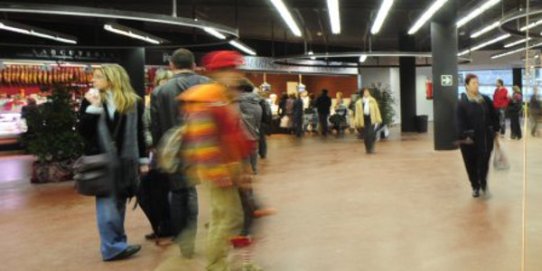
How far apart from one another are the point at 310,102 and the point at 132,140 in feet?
59.2

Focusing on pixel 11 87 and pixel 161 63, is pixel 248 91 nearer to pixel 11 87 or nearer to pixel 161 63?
pixel 11 87

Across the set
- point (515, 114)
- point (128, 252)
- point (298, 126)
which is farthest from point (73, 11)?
point (515, 114)

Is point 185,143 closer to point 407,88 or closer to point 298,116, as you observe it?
point 298,116

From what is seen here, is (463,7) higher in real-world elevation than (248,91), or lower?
higher

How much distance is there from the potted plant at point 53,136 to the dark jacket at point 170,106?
17.5 feet

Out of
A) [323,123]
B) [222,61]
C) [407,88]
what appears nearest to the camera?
[222,61]

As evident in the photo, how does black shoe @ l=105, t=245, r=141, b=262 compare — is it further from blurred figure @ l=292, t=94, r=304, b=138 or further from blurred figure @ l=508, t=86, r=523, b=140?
blurred figure @ l=292, t=94, r=304, b=138

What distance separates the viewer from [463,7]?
1445cm

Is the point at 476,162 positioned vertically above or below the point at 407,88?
below

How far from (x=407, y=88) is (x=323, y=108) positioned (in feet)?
11.2

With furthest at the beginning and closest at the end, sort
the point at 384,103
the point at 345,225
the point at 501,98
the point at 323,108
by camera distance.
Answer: the point at 323,108 < the point at 384,103 < the point at 501,98 < the point at 345,225

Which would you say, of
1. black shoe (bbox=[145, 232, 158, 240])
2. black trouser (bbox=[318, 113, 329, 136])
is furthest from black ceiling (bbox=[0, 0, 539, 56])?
black shoe (bbox=[145, 232, 158, 240])

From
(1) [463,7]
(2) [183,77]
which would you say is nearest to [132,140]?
(2) [183,77]

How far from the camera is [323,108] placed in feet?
64.8
